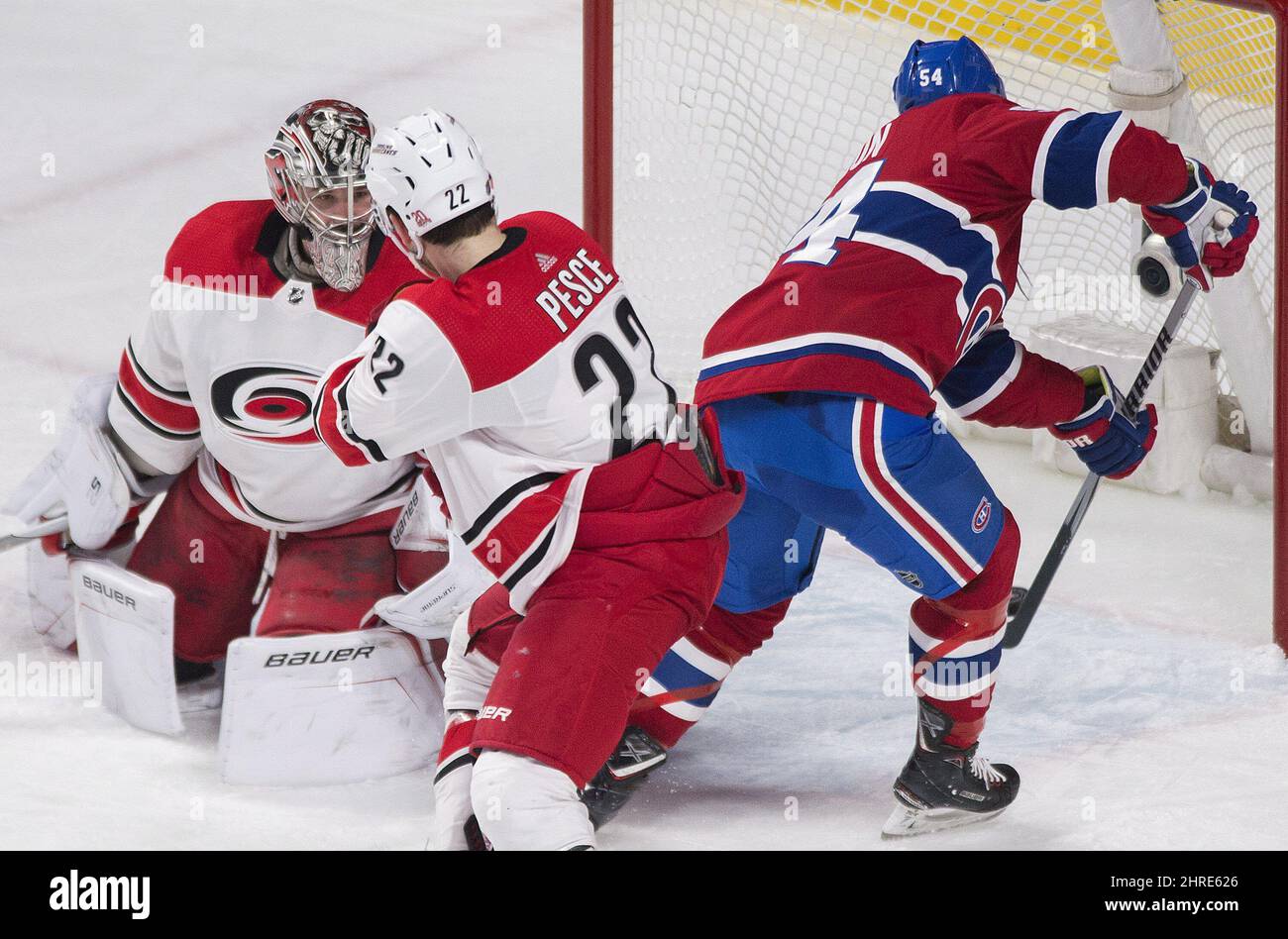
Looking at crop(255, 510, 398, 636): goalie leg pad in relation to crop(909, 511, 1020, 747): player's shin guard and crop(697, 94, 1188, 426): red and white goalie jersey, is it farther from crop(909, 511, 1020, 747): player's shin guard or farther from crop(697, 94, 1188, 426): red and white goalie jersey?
crop(909, 511, 1020, 747): player's shin guard

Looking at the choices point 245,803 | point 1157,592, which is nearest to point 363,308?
point 245,803

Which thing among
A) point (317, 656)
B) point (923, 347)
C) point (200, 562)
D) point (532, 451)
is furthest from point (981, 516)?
point (200, 562)

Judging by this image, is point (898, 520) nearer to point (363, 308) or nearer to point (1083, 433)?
point (1083, 433)

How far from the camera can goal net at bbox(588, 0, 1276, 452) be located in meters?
3.05

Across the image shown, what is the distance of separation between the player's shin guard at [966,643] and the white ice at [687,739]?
175 millimetres

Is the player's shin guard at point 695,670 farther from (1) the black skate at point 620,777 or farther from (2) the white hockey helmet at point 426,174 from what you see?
(2) the white hockey helmet at point 426,174

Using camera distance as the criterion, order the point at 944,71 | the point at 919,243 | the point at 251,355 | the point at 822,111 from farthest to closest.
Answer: the point at 822,111
the point at 251,355
the point at 944,71
the point at 919,243

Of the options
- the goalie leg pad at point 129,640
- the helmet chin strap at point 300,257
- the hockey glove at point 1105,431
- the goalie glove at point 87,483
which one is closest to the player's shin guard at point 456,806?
the goalie leg pad at point 129,640

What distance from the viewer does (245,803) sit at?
7.45 feet

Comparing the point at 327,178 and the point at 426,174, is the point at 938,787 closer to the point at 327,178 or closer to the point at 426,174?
the point at 426,174

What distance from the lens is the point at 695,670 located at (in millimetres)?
2340

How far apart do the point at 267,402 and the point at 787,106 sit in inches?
55.8

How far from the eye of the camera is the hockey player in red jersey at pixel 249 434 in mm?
2289

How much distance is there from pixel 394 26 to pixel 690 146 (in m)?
2.31
